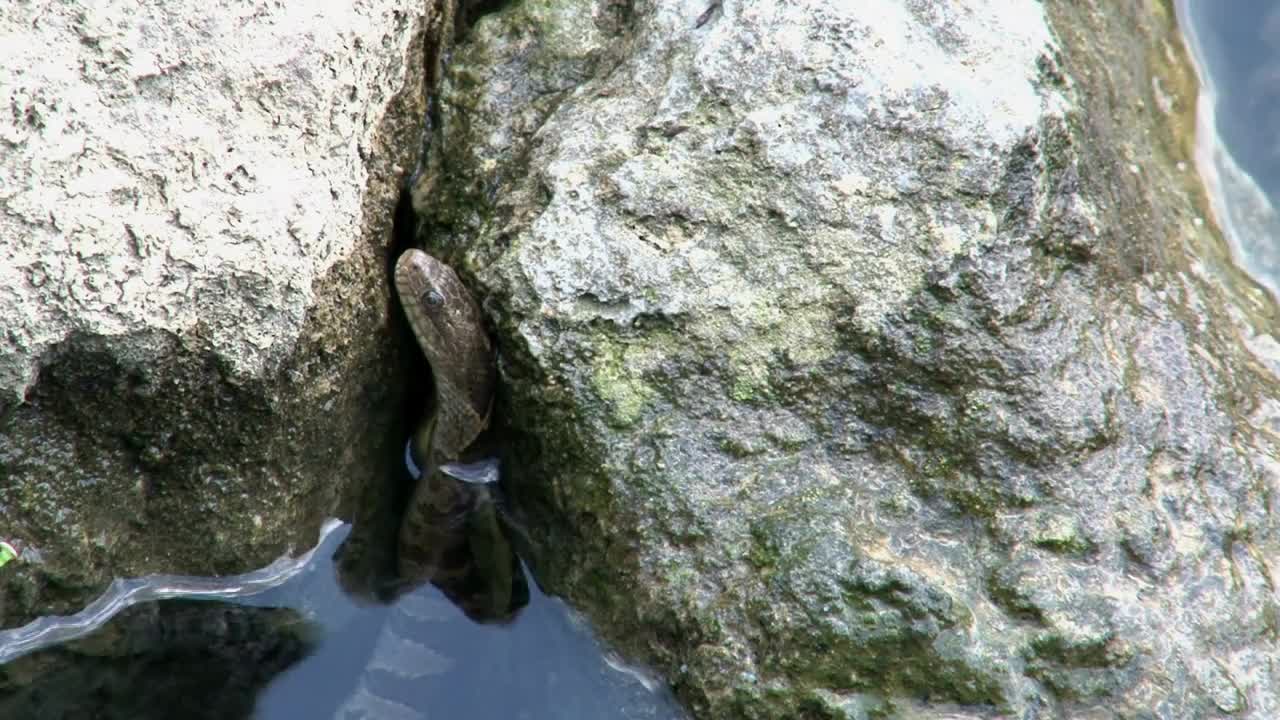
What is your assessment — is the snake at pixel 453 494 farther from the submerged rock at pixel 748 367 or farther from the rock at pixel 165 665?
the rock at pixel 165 665

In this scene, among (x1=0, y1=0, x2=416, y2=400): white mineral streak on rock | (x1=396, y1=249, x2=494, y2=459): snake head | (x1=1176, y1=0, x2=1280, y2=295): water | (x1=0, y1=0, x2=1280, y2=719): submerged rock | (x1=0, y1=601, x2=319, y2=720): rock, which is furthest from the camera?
(x1=1176, y1=0, x2=1280, y2=295): water

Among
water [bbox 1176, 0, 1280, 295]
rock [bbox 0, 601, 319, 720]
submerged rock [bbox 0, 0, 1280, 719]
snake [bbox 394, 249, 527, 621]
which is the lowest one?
rock [bbox 0, 601, 319, 720]

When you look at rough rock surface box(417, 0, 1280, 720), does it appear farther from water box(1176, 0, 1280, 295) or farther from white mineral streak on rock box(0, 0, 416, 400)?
water box(1176, 0, 1280, 295)

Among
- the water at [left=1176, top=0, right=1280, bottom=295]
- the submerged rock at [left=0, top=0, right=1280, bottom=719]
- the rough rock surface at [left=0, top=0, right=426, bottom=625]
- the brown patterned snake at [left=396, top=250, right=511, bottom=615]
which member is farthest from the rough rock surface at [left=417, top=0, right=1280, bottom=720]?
the water at [left=1176, top=0, right=1280, bottom=295]

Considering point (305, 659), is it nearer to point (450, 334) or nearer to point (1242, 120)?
point (450, 334)

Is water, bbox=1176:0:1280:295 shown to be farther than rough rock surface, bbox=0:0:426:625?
Yes

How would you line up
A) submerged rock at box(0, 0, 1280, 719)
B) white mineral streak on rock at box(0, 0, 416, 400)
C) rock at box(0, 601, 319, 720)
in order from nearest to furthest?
white mineral streak on rock at box(0, 0, 416, 400), submerged rock at box(0, 0, 1280, 719), rock at box(0, 601, 319, 720)

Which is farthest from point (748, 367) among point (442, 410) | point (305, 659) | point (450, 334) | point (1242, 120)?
point (1242, 120)

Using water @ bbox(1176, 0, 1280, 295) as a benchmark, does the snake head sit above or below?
below
